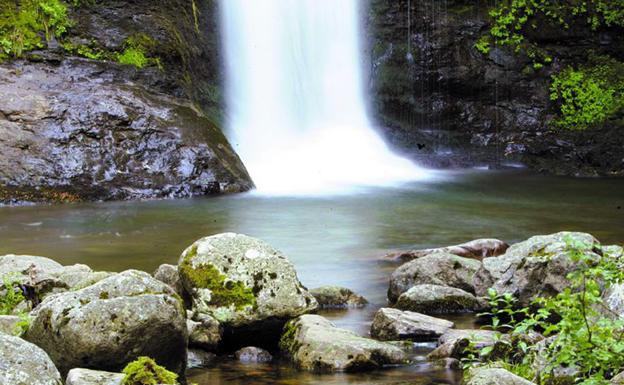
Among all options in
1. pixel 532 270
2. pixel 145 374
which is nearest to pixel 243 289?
pixel 145 374

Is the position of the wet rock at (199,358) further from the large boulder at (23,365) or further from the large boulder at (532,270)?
the large boulder at (532,270)

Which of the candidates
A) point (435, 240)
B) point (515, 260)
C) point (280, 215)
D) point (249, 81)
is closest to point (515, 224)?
point (435, 240)

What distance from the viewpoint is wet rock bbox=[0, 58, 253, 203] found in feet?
43.7

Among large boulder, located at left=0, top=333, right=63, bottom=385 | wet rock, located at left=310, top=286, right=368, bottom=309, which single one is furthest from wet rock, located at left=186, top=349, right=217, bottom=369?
large boulder, located at left=0, top=333, right=63, bottom=385

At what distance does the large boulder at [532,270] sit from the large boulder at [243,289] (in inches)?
61.3

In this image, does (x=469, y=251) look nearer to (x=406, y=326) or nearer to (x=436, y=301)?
(x=436, y=301)

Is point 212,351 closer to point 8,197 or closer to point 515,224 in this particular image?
point 515,224

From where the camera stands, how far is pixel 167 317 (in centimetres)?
450

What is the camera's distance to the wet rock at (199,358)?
5113 millimetres

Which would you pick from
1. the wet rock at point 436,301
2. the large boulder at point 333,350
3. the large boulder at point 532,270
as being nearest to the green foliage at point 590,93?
the large boulder at point 532,270

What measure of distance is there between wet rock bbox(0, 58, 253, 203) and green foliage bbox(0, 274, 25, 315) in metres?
7.37

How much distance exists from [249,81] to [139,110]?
215 inches

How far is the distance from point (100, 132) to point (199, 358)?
956cm

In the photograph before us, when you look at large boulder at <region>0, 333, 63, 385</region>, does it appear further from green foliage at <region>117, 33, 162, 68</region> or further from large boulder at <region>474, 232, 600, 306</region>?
green foliage at <region>117, 33, 162, 68</region>
